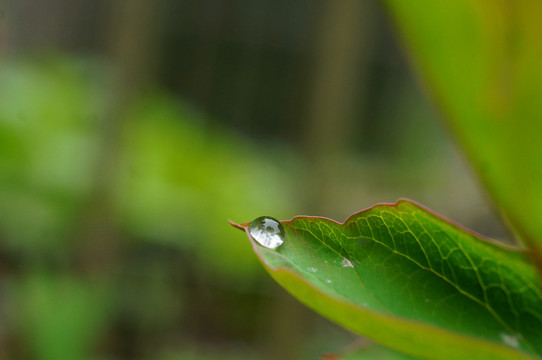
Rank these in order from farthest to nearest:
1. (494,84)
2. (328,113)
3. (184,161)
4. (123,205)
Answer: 1. (184,161)
2. (123,205)
3. (328,113)
4. (494,84)

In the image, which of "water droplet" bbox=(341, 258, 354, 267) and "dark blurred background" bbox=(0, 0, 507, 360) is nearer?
"water droplet" bbox=(341, 258, 354, 267)

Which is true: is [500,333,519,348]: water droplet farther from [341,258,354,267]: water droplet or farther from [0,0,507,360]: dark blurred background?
[0,0,507,360]: dark blurred background

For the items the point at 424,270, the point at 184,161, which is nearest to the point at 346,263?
the point at 424,270

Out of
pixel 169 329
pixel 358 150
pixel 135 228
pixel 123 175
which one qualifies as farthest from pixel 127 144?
pixel 358 150

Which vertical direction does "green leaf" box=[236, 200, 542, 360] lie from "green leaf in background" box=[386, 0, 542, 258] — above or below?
below

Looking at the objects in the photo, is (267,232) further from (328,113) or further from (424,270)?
(328,113)

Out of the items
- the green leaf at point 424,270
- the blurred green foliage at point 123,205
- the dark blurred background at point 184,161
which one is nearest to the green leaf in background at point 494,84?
the green leaf at point 424,270

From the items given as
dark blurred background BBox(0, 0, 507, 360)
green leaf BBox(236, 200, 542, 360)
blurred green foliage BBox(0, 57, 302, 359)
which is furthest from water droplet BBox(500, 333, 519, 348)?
blurred green foliage BBox(0, 57, 302, 359)
